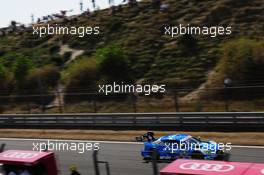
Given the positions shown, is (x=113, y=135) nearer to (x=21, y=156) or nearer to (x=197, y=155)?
(x=197, y=155)

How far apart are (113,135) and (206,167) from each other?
1584 cm

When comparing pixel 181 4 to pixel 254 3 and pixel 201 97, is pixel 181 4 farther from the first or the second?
pixel 201 97

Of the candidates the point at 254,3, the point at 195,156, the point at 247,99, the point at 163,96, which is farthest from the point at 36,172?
the point at 254,3

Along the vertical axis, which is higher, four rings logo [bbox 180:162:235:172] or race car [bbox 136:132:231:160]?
four rings logo [bbox 180:162:235:172]

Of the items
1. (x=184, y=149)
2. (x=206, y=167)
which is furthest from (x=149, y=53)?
(x=206, y=167)

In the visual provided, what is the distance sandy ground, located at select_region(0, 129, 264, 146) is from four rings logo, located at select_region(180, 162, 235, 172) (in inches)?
444

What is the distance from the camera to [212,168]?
9227 mm

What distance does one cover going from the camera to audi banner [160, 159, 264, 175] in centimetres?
889

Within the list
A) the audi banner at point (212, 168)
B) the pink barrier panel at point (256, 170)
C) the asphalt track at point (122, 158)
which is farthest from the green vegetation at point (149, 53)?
the pink barrier panel at point (256, 170)

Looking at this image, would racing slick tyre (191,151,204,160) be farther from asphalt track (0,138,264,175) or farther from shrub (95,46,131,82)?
shrub (95,46,131,82)

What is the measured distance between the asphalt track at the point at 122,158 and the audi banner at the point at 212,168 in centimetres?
655

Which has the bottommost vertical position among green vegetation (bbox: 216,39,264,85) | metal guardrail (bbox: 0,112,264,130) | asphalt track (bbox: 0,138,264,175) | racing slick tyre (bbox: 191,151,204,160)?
asphalt track (bbox: 0,138,264,175)

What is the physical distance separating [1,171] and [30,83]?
103 feet

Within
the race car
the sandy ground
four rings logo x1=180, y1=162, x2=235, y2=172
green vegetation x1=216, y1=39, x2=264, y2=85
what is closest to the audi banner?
four rings logo x1=180, y1=162, x2=235, y2=172
